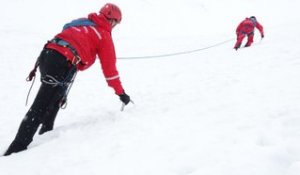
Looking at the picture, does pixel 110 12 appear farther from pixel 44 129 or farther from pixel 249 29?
pixel 249 29

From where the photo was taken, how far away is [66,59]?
14.8ft

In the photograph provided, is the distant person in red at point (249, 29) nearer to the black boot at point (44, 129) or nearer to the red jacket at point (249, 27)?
the red jacket at point (249, 27)

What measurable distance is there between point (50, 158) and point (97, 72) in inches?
270

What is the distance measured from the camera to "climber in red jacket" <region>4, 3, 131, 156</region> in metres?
4.48

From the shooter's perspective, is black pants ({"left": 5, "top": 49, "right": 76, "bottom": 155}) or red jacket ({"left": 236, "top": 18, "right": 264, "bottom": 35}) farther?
red jacket ({"left": 236, "top": 18, "right": 264, "bottom": 35})

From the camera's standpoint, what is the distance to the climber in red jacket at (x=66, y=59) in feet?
14.7

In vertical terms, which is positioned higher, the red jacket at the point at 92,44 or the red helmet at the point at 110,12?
the red helmet at the point at 110,12

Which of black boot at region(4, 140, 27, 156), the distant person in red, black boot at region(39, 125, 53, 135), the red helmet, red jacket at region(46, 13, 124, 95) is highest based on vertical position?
the red helmet

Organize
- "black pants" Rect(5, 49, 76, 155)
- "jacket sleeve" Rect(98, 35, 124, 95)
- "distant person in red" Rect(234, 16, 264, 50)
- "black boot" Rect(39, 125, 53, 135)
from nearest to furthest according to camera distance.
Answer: "black pants" Rect(5, 49, 76, 155), "jacket sleeve" Rect(98, 35, 124, 95), "black boot" Rect(39, 125, 53, 135), "distant person in red" Rect(234, 16, 264, 50)

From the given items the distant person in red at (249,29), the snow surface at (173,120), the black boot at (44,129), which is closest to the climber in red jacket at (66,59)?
the snow surface at (173,120)

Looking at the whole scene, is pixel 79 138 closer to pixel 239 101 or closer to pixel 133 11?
pixel 239 101

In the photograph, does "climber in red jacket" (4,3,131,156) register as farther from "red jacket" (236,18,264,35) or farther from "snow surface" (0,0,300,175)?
"red jacket" (236,18,264,35)

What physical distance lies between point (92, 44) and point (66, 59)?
1.47ft

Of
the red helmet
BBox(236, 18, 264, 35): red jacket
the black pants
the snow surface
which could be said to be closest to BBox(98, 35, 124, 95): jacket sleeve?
the red helmet
